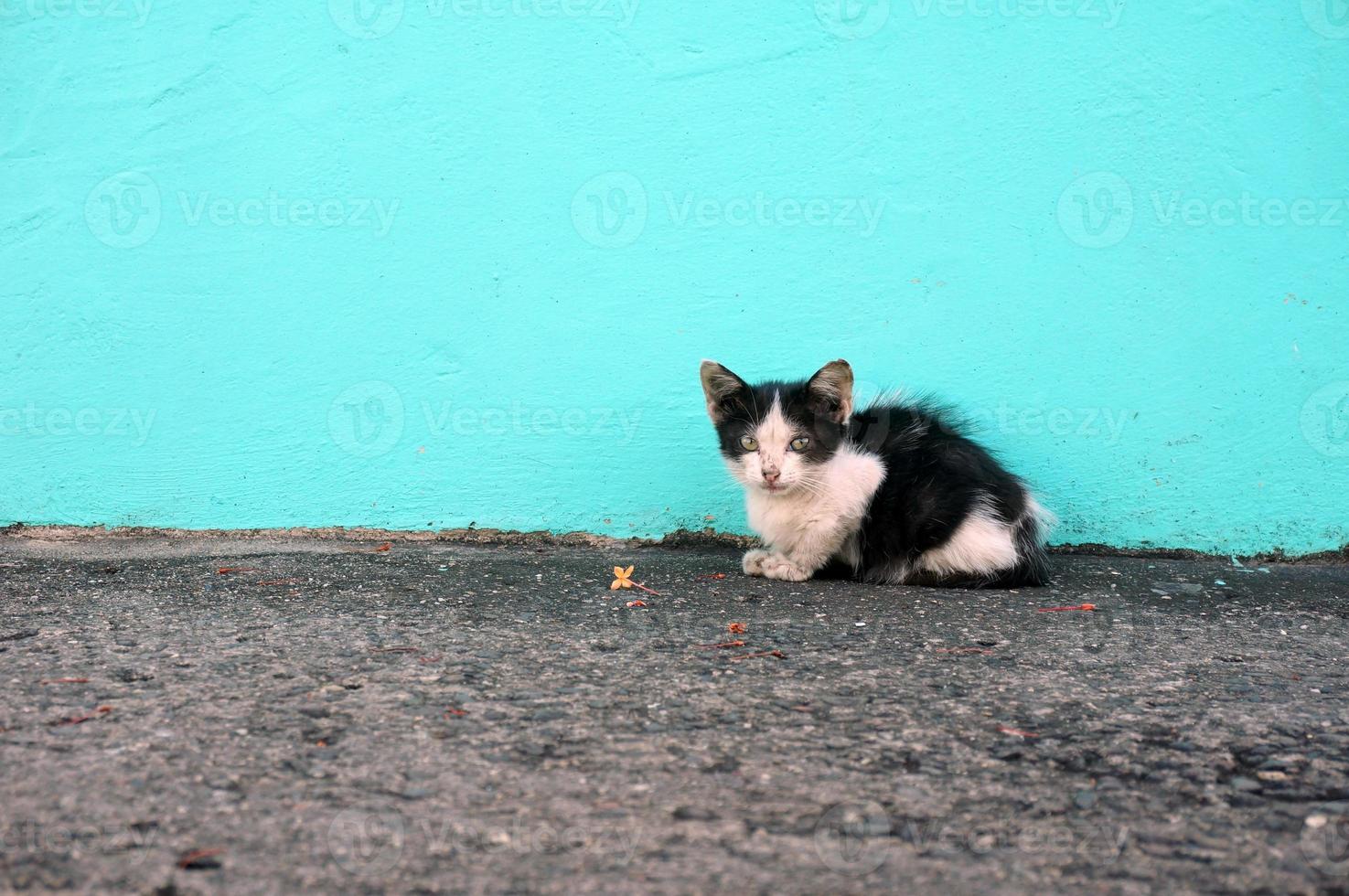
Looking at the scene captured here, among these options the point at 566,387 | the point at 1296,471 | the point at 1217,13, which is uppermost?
the point at 1217,13

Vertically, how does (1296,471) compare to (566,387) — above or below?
below

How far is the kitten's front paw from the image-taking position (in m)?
3.28

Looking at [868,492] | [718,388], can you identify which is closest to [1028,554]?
[868,492]

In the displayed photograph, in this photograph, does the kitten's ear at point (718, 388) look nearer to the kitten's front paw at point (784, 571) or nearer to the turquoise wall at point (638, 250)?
the turquoise wall at point (638, 250)

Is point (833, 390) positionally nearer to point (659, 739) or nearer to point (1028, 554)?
point (1028, 554)

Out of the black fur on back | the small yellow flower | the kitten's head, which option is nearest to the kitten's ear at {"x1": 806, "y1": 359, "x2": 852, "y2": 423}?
the kitten's head

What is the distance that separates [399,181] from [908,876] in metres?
3.02

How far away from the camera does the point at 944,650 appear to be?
8.00 ft

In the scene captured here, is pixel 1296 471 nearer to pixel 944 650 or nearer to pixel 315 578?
pixel 944 650

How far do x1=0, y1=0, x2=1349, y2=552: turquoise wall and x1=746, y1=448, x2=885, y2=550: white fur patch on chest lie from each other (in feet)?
1.41

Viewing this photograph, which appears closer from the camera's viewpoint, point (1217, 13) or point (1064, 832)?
point (1064, 832)

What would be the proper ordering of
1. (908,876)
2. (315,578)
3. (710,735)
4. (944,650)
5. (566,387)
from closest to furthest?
(908,876), (710,735), (944,650), (315,578), (566,387)

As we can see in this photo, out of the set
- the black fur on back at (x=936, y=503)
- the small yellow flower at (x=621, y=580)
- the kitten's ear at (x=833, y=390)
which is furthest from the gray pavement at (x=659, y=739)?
the kitten's ear at (x=833, y=390)

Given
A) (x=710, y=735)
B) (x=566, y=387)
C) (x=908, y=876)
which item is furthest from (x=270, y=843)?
(x=566, y=387)
